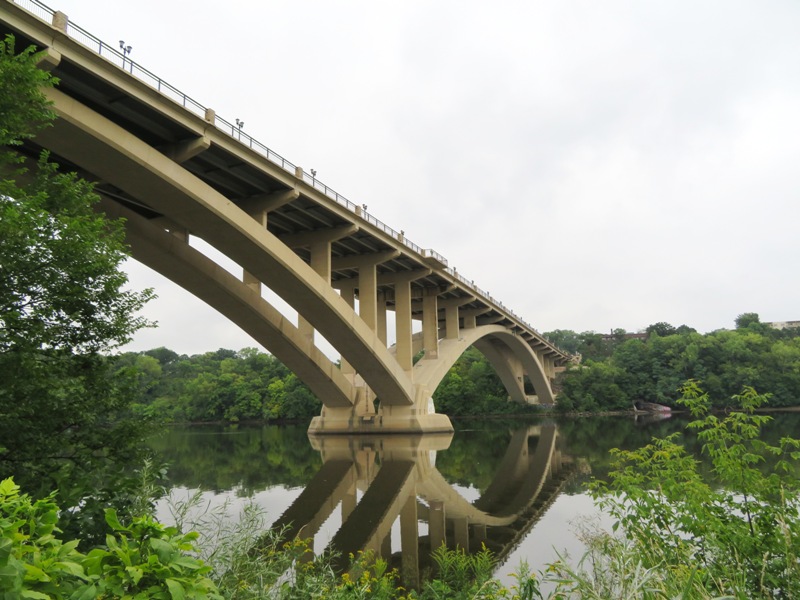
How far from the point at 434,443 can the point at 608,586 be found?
2549 cm

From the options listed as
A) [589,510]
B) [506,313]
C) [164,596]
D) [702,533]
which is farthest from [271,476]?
[506,313]

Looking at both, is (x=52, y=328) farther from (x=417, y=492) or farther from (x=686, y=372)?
(x=686, y=372)

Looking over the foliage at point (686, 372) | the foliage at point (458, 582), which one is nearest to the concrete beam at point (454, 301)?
the foliage at point (686, 372)

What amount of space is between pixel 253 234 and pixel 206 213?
189 centimetres

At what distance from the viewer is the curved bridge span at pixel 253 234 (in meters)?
15.1

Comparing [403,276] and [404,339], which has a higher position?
[403,276]

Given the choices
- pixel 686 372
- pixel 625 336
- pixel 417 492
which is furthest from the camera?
pixel 625 336

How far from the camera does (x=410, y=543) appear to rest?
350 inches

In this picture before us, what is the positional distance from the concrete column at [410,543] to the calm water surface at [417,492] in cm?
2

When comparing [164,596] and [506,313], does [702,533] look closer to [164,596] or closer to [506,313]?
[164,596]

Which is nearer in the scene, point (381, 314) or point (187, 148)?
point (187, 148)

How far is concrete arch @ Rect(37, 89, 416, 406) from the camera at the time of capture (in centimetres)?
1484

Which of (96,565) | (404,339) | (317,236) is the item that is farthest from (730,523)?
(404,339)

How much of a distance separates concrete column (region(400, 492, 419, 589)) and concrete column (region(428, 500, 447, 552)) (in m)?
0.26
